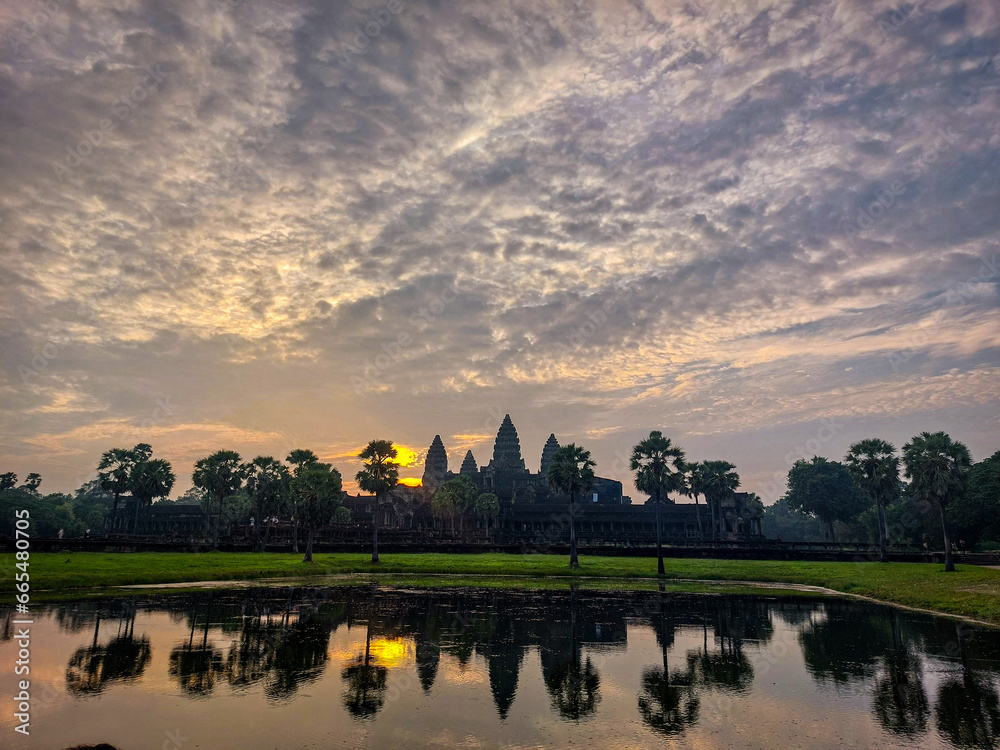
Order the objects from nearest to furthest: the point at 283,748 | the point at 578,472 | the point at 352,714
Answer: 1. the point at 283,748
2. the point at 352,714
3. the point at 578,472

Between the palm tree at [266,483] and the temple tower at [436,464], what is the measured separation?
74.8m

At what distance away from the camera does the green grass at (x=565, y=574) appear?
31.6 m

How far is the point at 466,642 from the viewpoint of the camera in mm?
19641

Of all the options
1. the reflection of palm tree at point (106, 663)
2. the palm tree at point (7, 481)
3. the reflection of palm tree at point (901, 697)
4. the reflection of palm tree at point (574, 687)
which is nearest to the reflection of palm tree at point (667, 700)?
the reflection of palm tree at point (574, 687)

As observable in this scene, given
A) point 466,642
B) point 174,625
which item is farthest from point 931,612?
point 174,625

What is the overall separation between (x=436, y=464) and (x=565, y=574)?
375 feet

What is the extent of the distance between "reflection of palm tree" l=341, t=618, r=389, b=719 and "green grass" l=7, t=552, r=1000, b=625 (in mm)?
19199

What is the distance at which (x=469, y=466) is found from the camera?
158500mm

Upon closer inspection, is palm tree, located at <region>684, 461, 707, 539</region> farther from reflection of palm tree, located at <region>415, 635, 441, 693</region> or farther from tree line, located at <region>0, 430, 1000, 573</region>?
reflection of palm tree, located at <region>415, 635, 441, 693</region>

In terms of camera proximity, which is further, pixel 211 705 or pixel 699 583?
pixel 699 583

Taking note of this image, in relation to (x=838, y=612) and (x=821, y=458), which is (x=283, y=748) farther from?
(x=821, y=458)

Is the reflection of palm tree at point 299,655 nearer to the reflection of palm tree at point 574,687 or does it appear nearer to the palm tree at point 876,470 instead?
the reflection of palm tree at point 574,687

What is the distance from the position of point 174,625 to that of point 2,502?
352ft

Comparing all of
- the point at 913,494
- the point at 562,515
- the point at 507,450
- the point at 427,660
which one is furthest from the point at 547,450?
the point at 427,660
